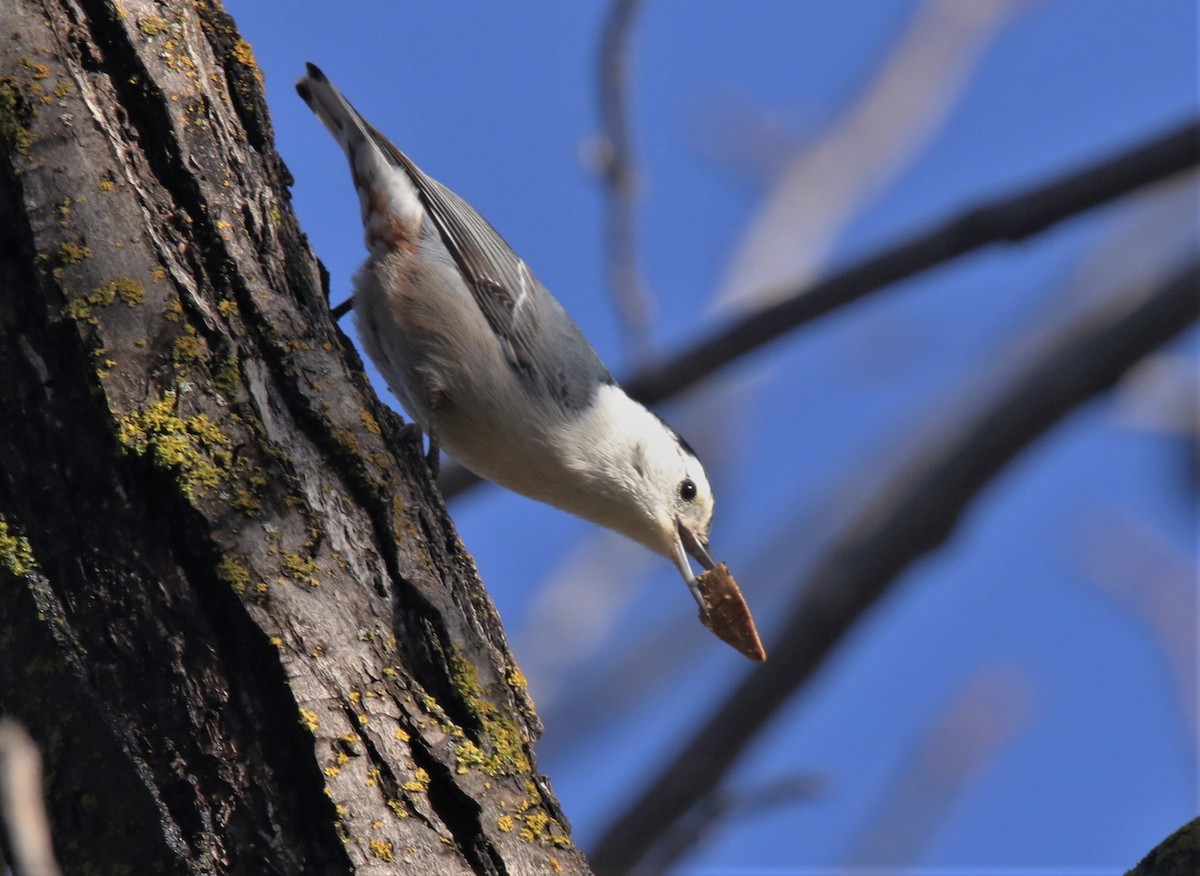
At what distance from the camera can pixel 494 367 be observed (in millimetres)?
3523

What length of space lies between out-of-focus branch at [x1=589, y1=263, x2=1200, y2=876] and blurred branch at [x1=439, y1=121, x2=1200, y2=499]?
1.01 feet

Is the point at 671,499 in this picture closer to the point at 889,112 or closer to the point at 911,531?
the point at 911,531

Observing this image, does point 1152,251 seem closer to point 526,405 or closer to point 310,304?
point 526,405

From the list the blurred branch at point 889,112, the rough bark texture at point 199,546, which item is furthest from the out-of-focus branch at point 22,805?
the blurred branch at point 889,112

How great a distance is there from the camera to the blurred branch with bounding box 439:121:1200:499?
3236 mm

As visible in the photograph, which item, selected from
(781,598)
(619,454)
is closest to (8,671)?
(619,454)

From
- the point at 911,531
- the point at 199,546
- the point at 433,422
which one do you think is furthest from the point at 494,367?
the point at 199,546

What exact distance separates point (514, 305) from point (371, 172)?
52cm

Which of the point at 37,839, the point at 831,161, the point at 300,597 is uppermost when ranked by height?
the point at 831,161

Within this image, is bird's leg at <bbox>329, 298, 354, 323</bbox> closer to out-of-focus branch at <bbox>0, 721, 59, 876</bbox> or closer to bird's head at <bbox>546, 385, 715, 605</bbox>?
bird's head at <bbox>546, 385, 715, 605</bbox>

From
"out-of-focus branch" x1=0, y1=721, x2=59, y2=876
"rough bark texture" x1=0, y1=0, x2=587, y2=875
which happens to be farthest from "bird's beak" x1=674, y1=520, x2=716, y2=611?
"out-of-focus branch" x1=0, y1=721, x2=59, y2=876

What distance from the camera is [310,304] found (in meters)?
2.22

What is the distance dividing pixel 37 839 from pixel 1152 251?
23.0ft

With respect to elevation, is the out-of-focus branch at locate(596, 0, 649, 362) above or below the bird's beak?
above
